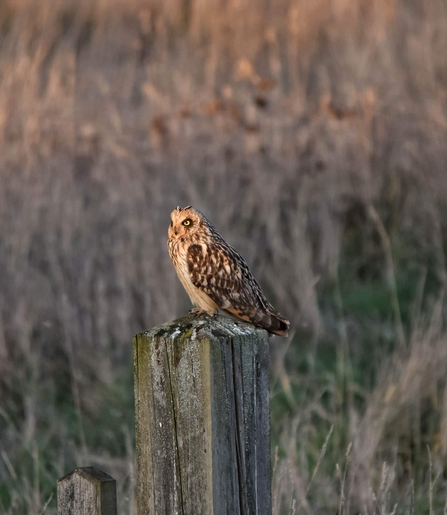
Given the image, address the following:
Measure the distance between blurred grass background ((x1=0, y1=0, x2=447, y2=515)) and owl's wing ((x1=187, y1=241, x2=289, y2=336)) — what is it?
2.77ft

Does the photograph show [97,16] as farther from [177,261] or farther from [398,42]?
[177,261]

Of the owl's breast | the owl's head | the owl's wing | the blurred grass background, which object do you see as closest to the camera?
the owl's wing

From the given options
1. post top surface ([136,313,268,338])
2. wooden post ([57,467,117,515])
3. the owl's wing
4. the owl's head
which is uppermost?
the owl's head

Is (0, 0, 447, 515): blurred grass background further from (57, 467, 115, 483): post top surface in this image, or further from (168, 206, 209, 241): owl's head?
(57, 467, 115, 483): post top surface

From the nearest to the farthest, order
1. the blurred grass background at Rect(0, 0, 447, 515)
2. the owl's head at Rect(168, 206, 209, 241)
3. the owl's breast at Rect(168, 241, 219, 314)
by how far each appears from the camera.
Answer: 1. the owl's breast at Rect(168, 241, 219, 314)
2. the owl's head at Rect(168, 206, 209, 241)
3. the blurred grass background at Rect(0, 0, 447, 515)

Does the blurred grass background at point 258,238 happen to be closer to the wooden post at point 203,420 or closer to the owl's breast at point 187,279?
the owl's breast at point 187,279

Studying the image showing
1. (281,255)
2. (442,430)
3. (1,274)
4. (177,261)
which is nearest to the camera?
(177,261)

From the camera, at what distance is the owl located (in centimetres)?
234

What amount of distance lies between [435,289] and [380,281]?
460 mm

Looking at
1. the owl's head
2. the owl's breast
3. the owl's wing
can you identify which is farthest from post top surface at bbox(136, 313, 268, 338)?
the owl's head

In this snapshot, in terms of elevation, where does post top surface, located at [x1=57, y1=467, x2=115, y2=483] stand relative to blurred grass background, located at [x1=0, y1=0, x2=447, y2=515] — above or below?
below

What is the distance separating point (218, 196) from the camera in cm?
567

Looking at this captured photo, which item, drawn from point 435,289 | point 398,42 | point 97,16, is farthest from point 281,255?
point 97,16

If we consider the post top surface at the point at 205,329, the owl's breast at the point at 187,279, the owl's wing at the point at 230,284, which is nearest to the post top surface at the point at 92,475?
the post top surface at the point at 205,329
